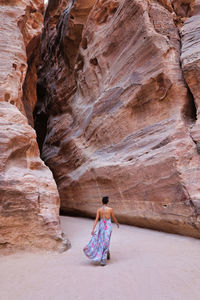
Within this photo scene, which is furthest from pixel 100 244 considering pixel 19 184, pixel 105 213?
pixel 19 184

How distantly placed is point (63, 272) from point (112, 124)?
5805 mm

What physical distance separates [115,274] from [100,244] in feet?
2.69

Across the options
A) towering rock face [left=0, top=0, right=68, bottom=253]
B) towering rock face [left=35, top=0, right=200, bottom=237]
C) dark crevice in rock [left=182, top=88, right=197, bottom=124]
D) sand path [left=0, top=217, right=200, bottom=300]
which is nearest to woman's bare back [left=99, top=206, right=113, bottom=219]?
sand path [left=0, top=217, right=200, bottom=300]

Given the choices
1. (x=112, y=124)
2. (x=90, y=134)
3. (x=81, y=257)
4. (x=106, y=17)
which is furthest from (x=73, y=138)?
Result: (x=81, y=257)

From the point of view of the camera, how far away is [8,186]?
5383 mm

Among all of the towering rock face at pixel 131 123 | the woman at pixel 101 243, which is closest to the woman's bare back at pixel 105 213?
the woman at pixel 101 243

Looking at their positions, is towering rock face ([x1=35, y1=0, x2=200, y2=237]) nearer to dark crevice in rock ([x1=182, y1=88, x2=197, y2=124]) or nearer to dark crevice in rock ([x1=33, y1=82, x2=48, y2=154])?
dark crevice in rock ([x1=182, y1=88, x2=197, y2=124])

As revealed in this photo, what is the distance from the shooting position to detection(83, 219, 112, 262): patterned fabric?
→ 13.5 ft

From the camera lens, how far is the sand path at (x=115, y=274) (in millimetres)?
2855

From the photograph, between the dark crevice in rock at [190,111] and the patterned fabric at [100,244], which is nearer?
the patterned fabric at [100,244]

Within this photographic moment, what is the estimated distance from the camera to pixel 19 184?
18.3 ft

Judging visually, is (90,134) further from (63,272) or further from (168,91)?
(63,272)

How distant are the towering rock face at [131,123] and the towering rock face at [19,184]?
2475 mm

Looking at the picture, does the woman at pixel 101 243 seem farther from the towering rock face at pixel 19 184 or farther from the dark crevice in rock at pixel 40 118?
the dark crevice in rock at pixel 40 118
